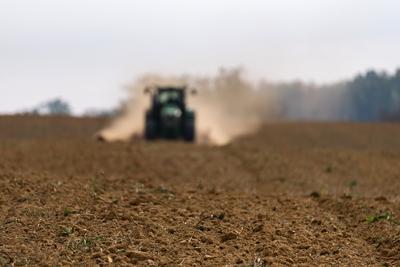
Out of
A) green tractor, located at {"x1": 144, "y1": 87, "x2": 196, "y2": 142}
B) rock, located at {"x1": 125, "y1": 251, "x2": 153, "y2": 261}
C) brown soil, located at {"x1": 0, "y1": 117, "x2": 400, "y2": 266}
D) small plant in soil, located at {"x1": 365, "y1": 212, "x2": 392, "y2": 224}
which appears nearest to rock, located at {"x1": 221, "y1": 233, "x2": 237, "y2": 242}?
brown soil, located at {"x1": 0, "y1": 117, "x2": 400, "y2": 266}

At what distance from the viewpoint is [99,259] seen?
662cm

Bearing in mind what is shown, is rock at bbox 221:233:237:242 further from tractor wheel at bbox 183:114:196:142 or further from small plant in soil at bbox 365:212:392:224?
tractor wheel at bbox 183:114:196:142

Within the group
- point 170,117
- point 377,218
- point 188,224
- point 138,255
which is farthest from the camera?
point 170,117

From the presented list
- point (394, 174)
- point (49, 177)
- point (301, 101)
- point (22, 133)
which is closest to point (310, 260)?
point (49, 177)

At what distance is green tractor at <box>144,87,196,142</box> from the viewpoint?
2953 cm

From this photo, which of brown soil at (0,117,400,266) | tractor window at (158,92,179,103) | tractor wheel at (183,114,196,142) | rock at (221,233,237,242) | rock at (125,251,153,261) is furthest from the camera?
tractor window at (158,92,179,103)

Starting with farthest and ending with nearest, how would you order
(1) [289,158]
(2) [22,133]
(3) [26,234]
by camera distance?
1. (2) [22,133]
2. (1) [289,158]
3. (3) [26,234]

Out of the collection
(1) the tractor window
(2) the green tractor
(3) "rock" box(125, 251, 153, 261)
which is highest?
(1) the tractor window

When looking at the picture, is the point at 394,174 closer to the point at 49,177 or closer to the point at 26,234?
the point at 49,177

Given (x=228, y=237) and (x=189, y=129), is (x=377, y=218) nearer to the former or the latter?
(x=228, y=237)

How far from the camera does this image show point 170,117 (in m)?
29.5

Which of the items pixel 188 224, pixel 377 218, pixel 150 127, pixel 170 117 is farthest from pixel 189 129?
pixel 188 224

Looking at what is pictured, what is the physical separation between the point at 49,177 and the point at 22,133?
34.3 metres

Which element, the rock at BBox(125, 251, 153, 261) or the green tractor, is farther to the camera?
the green tractor
